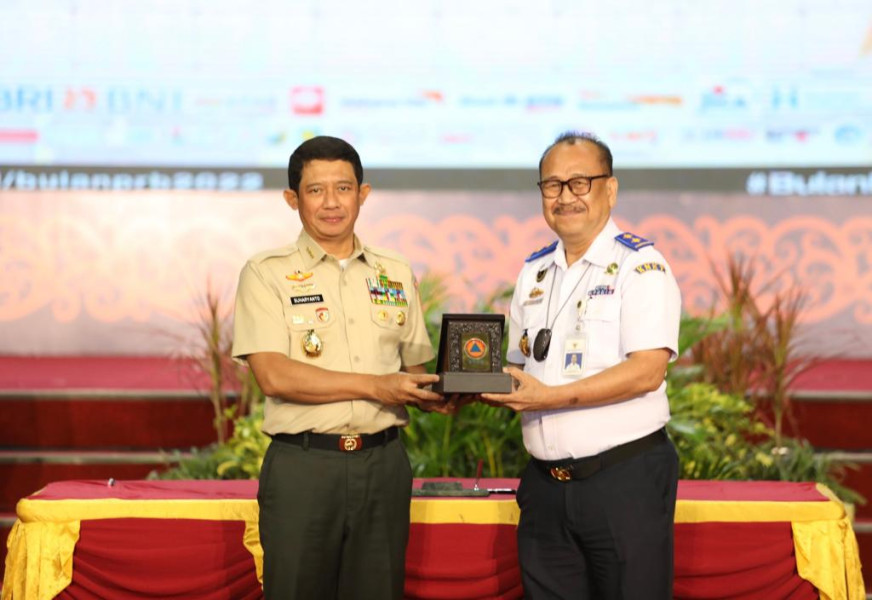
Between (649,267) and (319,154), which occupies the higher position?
(319,154)

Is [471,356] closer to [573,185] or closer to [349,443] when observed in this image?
[349,443]

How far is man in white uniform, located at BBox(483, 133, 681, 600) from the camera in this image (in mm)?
2398

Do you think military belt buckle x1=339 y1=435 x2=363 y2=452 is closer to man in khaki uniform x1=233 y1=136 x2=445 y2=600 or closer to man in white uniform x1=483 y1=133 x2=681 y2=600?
man in khaki uniform x1=233 y1=136 x2=445 y2=600

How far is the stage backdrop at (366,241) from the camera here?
5.71 m

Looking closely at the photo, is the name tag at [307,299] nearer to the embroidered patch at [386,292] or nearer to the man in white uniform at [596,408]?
the embroidered patch at [386,292]

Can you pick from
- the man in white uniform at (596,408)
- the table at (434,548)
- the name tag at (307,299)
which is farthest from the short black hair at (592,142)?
the table at (434,548)

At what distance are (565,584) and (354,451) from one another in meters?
0.58

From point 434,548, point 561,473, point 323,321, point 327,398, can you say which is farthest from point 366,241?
point 561,473

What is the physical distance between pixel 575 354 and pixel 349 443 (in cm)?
57

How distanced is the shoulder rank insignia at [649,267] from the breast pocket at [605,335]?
9 centimetres

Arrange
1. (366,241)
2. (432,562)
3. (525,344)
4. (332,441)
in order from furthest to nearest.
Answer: (366,241)
(432,562)
(525,344)
(332,441)

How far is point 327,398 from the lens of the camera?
2.47 m

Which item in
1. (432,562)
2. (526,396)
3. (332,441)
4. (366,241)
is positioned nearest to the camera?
(526,396)

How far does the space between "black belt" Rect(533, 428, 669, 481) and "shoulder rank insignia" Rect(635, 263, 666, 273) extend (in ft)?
1.25
